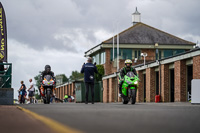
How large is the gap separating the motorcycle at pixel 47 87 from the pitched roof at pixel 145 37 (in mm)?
49797

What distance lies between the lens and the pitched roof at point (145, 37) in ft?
243

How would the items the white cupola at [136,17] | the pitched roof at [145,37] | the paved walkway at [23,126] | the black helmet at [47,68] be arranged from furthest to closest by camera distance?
the white cupola at [136,17], the pitched roof at [145,37], the black helmet at [47,68], the paved walkway at [23,126]

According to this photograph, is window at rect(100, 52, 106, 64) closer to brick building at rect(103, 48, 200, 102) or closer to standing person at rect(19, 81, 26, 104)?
brick building at rect(103, 48, 200, 102)

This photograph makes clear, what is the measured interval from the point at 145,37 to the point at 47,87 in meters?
54.3

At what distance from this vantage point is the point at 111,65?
71.6m

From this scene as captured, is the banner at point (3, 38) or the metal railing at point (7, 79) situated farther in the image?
the banner at point (3, 38)

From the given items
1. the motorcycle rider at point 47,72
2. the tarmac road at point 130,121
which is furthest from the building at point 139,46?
the tarmac road at point 130,121

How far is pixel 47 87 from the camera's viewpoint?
22484 millimetres

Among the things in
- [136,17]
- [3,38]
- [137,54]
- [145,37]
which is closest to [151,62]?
[3,38]

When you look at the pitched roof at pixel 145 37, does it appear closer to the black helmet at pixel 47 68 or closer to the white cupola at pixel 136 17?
the white cupola at pixel 136 17

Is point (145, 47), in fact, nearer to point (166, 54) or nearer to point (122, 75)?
point (166, 54)

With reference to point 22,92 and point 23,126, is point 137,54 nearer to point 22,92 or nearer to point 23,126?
point 22,92

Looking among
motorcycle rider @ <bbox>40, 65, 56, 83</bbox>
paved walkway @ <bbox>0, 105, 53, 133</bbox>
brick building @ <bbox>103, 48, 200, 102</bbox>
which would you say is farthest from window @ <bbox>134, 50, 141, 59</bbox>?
paved walkway @ <bbox>0, 105, 53, 133</bbox>

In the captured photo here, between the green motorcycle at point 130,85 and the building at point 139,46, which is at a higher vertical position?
the building at point 139,46
